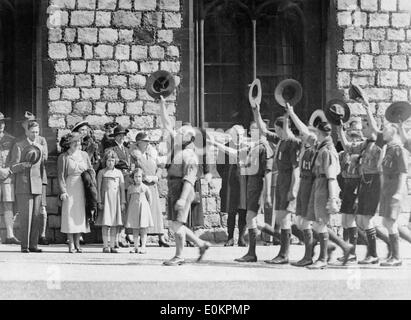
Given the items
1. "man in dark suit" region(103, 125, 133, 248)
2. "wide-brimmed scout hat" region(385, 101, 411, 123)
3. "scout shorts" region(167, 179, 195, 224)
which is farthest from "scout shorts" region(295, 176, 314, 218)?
"man in dark suit" region(103, 125, 133, 248)

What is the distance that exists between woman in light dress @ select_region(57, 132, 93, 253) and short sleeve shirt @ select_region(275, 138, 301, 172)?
318cm

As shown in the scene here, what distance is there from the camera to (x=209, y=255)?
14.2m

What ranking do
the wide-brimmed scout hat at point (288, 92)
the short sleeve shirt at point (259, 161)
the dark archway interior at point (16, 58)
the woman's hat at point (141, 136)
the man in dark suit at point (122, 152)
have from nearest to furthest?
the short sleeve shirt at point (259, 161)
the wide-brimmed scout hat at point (288, 92)
the man in dark suit at point (122, 152)
the woman's hat at point (141, 136)
the dark archway interior at point (16, 58)

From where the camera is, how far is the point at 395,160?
1306cm

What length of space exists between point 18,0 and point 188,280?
287 inches

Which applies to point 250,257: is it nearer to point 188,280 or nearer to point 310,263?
point 310,263

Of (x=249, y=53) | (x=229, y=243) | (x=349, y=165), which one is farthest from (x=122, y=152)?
(x=349, y=165)

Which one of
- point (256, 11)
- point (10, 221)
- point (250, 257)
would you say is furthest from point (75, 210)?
point (256, 11)

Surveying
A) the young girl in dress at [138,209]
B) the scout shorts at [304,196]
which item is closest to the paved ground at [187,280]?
the scout shorts at [304,196]

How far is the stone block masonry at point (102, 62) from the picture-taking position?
1648 cm

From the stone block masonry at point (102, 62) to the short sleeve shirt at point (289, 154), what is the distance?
391cm

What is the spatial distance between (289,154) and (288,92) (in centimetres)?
107

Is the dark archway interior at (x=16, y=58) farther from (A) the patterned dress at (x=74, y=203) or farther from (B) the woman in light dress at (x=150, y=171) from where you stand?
(A) the patterned dress at (x=74, y=203)
